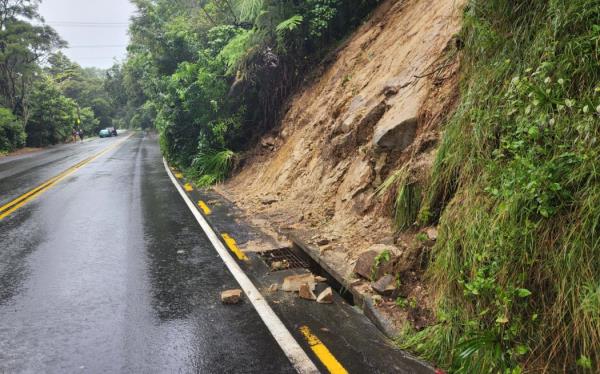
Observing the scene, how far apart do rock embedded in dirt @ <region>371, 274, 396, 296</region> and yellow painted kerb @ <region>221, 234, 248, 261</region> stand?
2291 millimetres

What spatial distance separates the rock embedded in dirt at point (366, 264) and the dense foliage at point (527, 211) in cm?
82

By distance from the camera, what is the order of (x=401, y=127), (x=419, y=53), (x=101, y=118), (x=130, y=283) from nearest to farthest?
(x=130, y=283) → (x=401, y=127) → (x=419, y=53) → (x=101, y=118)

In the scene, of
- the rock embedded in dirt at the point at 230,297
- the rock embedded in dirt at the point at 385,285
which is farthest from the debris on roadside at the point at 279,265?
the rock embedded in dirt at the point at 385,285

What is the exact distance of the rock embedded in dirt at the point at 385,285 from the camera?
15.6 ft

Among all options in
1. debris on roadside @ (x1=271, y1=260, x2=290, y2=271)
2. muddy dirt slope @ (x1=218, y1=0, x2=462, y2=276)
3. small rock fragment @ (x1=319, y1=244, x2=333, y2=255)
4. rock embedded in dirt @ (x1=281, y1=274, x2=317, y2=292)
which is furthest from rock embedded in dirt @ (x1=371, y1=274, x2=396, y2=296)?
debris on roadside @ (x1=271, y1=260, x2=290, y2=271)

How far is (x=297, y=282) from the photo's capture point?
18.1 ft

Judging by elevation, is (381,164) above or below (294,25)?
below

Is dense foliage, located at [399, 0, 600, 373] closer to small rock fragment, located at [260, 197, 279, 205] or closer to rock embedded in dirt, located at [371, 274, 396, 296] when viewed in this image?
rock embedded in dirt, located at [371, 274, 396, 296]

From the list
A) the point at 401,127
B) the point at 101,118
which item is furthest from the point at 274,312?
the point at 101,118

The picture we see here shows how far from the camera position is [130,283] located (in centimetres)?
564

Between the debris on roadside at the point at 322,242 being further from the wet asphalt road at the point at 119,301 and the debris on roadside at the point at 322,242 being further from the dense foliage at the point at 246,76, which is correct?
the dense foliage at the point at 246,76

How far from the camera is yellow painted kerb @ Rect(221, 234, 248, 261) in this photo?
263 inches

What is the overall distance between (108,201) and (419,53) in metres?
7.80

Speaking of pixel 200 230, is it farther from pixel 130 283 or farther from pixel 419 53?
pixel 419 53
